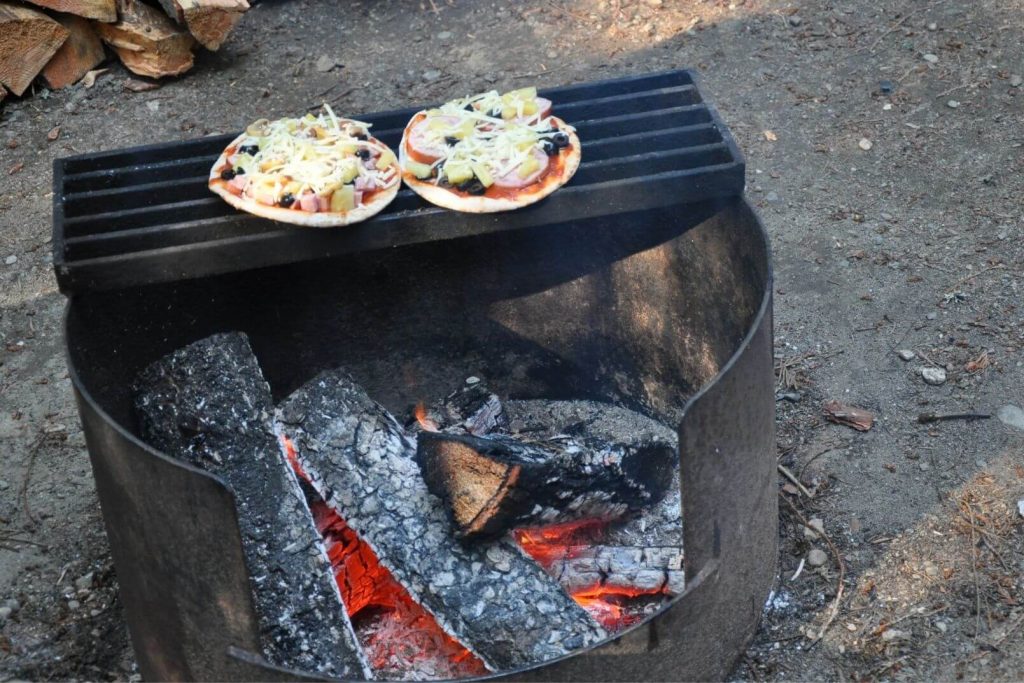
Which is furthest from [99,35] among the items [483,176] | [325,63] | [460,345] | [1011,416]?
[1011,416]

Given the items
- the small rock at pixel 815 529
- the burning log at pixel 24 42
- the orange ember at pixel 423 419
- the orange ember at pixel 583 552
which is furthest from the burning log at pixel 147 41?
the small rock at pixel 815 529

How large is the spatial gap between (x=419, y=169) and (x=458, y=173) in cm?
16

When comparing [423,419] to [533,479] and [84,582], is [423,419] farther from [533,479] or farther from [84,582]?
[84,582]

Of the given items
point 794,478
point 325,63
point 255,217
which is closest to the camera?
point 255,217

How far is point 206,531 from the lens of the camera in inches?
120

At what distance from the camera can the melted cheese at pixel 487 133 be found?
412 cm

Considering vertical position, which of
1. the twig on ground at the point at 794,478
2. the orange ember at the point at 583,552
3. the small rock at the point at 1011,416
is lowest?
the small rock at the point at 1011,416

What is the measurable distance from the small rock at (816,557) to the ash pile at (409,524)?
1.60 ft

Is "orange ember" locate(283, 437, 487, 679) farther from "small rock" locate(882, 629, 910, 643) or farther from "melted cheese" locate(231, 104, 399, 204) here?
"small rock" locate(882, 629, 910, 643)

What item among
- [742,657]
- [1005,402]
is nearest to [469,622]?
[742,657]

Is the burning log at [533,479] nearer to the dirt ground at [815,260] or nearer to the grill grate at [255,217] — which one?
the dirt ground at [815,260]

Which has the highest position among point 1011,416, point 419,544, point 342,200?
point 342,200

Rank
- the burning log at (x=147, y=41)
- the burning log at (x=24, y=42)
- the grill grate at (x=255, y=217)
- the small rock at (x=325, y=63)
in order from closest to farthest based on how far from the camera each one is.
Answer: the grill grate at (x=255, y=217) → the burning log at (x=24, y=42) → the burning log at (x=147, y=41) → the small rock at (x=325, y=63)

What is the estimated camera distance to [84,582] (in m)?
4.39
